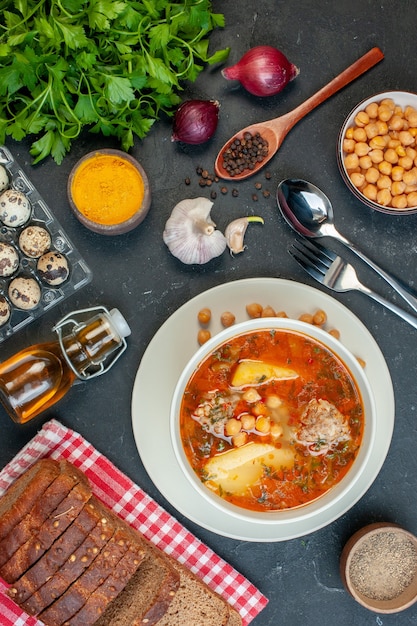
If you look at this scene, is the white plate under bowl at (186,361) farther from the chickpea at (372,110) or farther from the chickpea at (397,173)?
the chickpea at (372,110)

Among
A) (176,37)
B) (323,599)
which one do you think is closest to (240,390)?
→ (323,599)

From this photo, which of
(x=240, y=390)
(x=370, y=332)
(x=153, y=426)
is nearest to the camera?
(x=240, y=390)

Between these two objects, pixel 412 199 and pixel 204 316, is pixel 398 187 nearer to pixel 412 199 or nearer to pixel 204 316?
pixel 412 199

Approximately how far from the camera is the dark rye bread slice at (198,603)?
3125 mm

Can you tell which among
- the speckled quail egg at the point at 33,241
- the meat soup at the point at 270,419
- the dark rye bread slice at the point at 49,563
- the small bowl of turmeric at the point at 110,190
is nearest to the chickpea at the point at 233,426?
the meat soup at the point at 270,419

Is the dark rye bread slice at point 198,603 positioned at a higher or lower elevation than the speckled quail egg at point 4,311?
lower

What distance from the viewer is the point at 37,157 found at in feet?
10.2

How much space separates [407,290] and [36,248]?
62.4 inches

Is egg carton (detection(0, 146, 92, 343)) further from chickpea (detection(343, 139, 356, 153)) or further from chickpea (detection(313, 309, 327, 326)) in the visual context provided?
chickpea (detection(343, 139, 356, 153))

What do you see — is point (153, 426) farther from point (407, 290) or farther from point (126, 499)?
point (407, 290)

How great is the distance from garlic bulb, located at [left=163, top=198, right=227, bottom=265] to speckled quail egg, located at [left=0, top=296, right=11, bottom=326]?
2.32ft

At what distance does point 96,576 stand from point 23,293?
116 centimetres

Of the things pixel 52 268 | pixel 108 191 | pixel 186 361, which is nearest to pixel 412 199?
pixel 186 361

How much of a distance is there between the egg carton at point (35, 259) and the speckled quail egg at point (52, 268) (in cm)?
4
